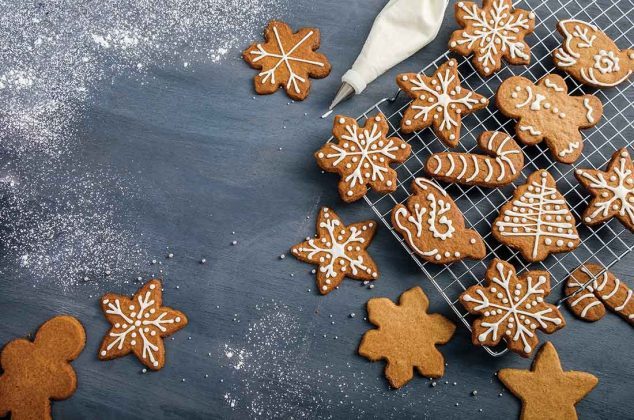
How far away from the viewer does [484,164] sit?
188 cm

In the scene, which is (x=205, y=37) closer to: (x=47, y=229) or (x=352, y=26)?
(x=352, y=26)

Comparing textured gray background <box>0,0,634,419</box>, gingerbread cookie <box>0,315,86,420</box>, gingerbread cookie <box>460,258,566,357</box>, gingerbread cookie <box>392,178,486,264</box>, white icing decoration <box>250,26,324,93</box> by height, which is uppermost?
white icing decoration <box>250,26,324,93</box>

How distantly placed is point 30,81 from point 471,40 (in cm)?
141

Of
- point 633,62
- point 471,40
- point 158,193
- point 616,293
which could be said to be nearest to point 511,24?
point 471,40

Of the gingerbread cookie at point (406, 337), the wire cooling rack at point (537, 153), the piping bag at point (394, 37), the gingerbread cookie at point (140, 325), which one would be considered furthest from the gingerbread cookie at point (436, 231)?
the gingerbread cookie at point (140, 325)

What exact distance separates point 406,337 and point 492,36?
0.95 meters

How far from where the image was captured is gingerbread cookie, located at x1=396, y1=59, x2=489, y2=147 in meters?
1.91

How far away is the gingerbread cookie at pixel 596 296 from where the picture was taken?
190cm

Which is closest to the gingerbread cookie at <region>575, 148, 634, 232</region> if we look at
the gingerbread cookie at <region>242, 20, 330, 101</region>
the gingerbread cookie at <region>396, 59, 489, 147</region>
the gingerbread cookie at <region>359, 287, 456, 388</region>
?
the gingerbread cookie at <region>396, 59, 489, 147</region>

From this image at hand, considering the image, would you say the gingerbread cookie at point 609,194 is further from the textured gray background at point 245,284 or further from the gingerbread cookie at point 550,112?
the textured gray background at point 245,284

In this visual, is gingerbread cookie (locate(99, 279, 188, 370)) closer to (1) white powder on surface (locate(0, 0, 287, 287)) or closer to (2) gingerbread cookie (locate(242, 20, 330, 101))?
(1) white powder on surface (locate(0, 0, 287, 287))

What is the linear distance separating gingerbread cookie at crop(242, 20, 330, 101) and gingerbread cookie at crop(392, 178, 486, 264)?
0.52 meters

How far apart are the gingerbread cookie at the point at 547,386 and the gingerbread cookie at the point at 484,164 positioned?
1.75 ft

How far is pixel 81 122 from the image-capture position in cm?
204
